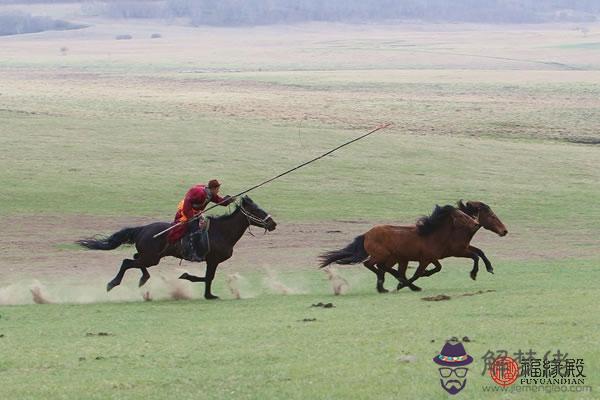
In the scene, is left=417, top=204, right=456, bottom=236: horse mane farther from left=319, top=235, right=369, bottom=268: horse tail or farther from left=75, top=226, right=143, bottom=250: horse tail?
left=75, top=226, right=143, bottom=250: horse tail

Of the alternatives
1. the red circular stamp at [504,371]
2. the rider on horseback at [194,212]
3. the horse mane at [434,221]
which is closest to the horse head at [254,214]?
the rider on horseback at [194,212]

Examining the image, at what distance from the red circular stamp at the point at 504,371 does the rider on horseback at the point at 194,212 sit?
7111 millimetres

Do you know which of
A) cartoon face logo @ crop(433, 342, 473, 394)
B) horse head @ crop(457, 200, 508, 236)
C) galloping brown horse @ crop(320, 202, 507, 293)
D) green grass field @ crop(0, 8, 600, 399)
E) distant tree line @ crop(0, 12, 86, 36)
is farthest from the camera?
distant tree line @ crop(0, 12, 86, 36)

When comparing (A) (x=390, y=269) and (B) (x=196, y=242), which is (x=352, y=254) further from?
(B) (x=196, y=242)

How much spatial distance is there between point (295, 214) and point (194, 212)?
10.5m

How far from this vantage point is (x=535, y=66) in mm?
104562

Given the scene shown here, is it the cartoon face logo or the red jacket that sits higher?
the cartoon face logo

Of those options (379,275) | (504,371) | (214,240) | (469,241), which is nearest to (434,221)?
(469,241)

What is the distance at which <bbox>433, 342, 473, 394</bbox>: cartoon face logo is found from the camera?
29.1ft

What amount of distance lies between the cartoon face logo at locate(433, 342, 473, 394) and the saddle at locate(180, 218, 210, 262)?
632cm

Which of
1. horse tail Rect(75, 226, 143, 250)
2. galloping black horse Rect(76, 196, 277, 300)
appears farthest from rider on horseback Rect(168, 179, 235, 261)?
horse tail Rect(75, 226, 143, 250)

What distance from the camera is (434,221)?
1596 cm

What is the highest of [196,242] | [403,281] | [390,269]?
[196,242]

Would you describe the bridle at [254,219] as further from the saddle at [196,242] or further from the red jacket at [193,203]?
the saddle at [196,242]
